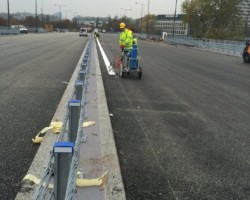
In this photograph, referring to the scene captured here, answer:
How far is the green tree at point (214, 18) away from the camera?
79.2 metres

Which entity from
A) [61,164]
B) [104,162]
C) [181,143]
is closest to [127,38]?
[181,143]

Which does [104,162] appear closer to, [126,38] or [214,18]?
[126,38]

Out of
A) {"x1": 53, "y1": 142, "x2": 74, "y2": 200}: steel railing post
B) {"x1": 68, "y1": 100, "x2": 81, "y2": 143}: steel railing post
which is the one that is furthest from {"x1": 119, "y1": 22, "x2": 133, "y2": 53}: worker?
{"x1": 53, "y1": 142, "x2": 74, "y2": 200}: steel railing post

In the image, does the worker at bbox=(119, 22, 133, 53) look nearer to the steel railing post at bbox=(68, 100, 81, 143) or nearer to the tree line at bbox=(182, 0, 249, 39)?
the steel railing post at bbox=(68, 100, 81, 143)

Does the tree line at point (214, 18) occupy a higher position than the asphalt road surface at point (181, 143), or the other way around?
the tree line at point (214, 18)

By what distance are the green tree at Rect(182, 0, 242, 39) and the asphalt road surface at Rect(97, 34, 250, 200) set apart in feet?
233

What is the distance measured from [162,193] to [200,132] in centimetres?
288

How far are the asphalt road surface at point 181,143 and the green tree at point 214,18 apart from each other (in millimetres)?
70878

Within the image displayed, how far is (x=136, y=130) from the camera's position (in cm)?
686

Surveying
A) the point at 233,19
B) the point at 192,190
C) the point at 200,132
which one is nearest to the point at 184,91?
the point at 200,132

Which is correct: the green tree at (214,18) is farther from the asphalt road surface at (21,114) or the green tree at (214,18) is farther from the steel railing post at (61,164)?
the steel railing post at (61,164)

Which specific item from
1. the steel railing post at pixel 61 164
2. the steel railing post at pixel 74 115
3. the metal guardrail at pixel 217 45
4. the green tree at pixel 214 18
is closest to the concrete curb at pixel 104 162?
the steel railing post at pixel 74 115

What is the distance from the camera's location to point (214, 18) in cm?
8256

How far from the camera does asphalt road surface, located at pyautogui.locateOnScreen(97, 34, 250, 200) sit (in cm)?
452
